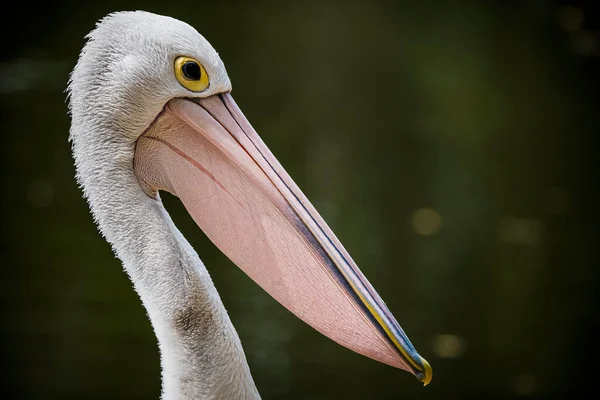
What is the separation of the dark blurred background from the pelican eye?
4088 millimetres

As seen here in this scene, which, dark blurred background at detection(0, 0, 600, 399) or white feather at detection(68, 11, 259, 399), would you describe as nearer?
white feather at detection(68, 11, 259, 399)

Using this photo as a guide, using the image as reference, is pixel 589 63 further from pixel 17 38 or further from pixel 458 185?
pixel 17 38

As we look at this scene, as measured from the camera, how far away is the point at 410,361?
2617mm

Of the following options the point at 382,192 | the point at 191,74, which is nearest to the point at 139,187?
the point at 191,74

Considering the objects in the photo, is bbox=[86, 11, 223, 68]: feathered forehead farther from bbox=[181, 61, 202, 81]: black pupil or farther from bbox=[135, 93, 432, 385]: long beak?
bbox=[135, 93, 432, 385]: long beak

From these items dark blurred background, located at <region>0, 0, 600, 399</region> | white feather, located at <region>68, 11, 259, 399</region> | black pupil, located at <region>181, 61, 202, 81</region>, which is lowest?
dark blurred background, located at <region>0, 0, 600, 399</region>

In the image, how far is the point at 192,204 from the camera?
285 cm

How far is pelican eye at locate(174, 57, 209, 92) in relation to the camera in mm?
2668

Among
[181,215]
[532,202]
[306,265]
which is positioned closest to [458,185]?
[532,202]

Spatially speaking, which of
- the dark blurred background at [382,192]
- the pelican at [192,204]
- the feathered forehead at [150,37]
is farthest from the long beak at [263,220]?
the dark blurred background at [382,192]

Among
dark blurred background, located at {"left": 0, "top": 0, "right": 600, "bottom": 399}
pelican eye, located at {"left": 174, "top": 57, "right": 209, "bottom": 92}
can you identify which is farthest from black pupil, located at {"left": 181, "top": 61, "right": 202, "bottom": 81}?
dark blurred background, located at {"left": 0, "top": 0, "right": 600, "bottom": 399}

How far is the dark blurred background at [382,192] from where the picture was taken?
692cm

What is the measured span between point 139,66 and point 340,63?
10.5 m

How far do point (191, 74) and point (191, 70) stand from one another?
0.01 meters
